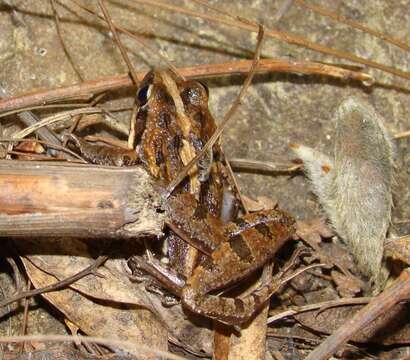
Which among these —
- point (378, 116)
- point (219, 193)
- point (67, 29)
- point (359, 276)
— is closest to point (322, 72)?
point (378, 116)

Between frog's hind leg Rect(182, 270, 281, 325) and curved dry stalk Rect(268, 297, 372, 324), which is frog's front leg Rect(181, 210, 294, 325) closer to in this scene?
frog's hind leg Rect(182, 270, 281, 325)

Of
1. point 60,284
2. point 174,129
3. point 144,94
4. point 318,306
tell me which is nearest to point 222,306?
point 318,306

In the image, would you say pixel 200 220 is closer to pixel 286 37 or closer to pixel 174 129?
pixel 174 129

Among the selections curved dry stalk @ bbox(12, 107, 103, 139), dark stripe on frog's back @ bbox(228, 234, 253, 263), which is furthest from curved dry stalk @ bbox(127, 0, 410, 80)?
dark stripe on frog's back @ bbox(228, 234, 253, 263)

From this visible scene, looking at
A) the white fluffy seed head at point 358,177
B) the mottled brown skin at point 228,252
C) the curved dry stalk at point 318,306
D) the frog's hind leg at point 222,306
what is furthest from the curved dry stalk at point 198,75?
the curved dry stalk at point 318,306

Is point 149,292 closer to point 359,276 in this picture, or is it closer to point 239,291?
point 239,291
